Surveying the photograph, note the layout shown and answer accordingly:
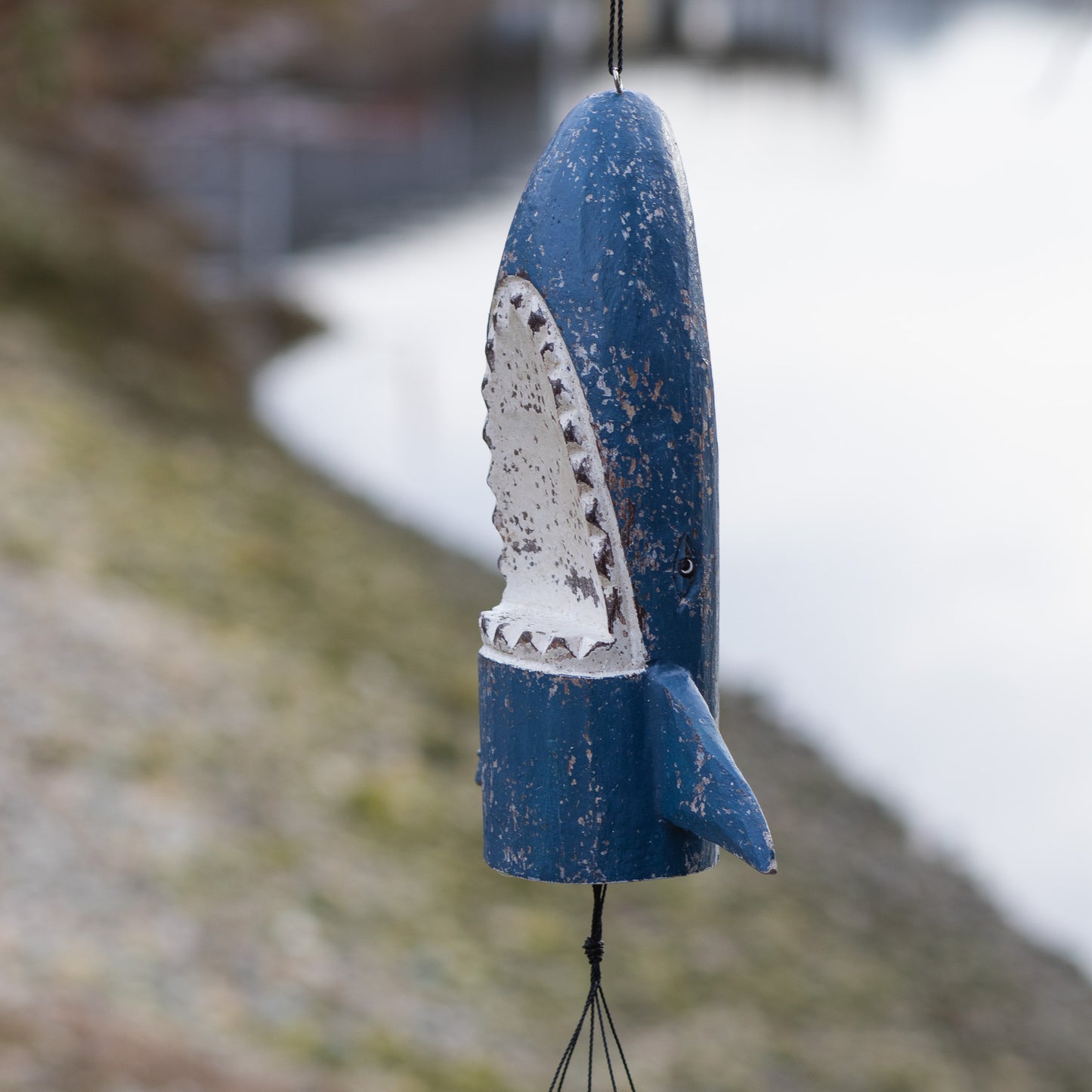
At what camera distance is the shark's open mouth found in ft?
5.40

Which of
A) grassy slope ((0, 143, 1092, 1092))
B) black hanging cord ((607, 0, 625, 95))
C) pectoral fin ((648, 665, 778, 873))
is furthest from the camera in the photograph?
grassy slope ((0, 143, 1092, 1092))

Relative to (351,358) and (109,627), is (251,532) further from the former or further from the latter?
(351,358)

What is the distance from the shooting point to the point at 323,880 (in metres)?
5.83

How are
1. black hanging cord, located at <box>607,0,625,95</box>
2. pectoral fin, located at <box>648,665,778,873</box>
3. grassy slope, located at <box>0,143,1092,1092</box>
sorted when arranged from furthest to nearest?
grassy slope, located at <box>0,143,1092,1092</box>
black hanging cord, located at <box>607,0,625,95</box>
pectoral fin, located at <box>648,665,778,873</box>

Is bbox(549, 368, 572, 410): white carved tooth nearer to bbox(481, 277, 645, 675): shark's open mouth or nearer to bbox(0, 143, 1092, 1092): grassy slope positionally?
bbox(481, 277, 645, 675): shark's open mouth

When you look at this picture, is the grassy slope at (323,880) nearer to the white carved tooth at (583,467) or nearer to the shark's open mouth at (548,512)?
the shark's open mouth at (548,512)

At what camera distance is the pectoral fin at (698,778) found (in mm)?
1563

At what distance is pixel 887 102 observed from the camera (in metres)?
10.2

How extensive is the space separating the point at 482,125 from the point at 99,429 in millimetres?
6946

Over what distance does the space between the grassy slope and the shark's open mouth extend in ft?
10.6

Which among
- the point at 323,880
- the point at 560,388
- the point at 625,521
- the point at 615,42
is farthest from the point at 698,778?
the point at 323,880

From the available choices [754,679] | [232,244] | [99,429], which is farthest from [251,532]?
[232,244]

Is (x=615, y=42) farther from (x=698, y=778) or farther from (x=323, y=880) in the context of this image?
(x=323, y=880)

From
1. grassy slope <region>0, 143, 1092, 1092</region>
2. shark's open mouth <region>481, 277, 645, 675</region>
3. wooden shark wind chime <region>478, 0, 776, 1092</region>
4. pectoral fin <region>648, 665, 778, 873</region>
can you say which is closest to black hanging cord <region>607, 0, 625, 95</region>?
wooden shark wind chime <region>478, 0, 776, 1092</region>
